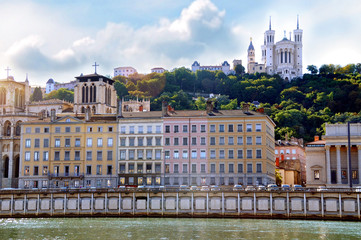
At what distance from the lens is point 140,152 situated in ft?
309

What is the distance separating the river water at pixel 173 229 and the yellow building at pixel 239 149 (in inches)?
918

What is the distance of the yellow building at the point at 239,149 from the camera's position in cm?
9031

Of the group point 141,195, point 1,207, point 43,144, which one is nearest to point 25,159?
point 43,144

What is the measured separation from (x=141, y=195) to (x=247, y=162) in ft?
80.0

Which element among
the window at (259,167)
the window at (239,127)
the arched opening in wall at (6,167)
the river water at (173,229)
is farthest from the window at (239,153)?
the arched opening in wall at (6,167)

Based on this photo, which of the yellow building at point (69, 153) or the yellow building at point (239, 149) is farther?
the yellow building at point (69, 153)

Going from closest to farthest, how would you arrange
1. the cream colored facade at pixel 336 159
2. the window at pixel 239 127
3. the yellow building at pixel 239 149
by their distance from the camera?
the cream colored facade at pixel 336 159 < the yellow building at pixel 239 149 < the window at pixel 239 127

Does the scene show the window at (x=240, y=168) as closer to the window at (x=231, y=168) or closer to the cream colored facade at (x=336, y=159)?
the window at (x=231, y=168)

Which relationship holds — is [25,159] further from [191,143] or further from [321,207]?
[321,207]

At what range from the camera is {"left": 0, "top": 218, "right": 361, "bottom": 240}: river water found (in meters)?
52.7

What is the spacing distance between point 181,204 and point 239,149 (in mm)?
23106

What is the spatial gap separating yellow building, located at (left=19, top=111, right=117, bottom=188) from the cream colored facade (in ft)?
106

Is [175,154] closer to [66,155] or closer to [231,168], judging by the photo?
[231,168]

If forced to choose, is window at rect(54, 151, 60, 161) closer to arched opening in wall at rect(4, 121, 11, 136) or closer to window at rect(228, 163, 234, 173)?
window at rect(228, 163, 234, 173)
